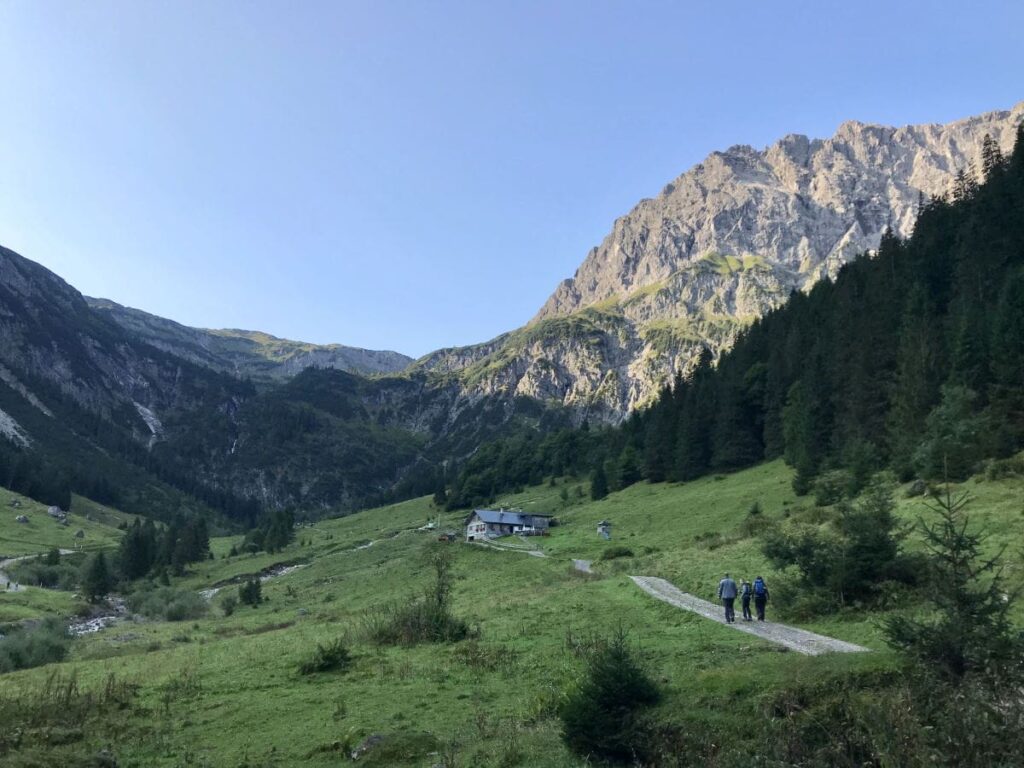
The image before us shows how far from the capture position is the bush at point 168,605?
70.1 m

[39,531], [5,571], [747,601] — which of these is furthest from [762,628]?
[39,531]

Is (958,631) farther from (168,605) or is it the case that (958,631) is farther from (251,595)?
(168,605)

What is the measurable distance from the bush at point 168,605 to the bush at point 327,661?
165 ft

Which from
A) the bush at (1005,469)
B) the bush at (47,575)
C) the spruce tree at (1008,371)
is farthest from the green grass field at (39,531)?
the spruce tree at (1008,371)

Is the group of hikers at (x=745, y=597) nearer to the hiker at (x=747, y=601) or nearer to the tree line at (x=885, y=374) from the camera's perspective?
the hiker at (x=747, y=601)

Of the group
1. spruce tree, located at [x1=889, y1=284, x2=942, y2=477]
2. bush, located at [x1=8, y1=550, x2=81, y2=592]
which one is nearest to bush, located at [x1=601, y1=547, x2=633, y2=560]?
spruce tree, located at [x1=889, y1=284, x2=942, y2=477]

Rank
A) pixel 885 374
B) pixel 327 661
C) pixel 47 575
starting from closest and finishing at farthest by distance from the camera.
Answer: pixel 327 661 → pixel 885 374 → pixel 47 575

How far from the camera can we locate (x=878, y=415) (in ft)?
228

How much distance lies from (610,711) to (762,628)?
15528 millimetres

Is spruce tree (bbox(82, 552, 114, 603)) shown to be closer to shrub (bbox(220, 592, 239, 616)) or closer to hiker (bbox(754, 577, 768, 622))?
shrub (bbox(220, 592, 239, 616))

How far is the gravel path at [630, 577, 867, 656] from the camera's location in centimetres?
2172

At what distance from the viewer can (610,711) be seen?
44.8ft

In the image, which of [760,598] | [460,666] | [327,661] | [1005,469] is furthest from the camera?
[1005,469]

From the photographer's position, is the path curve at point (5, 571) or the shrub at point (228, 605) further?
the path curve at point (5, 571)
